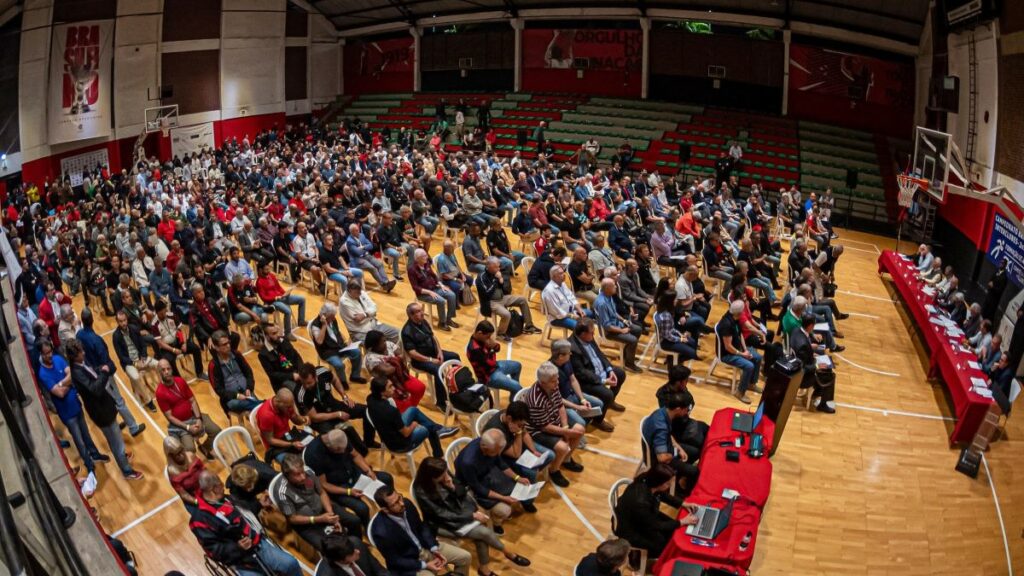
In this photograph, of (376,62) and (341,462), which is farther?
(376,62)

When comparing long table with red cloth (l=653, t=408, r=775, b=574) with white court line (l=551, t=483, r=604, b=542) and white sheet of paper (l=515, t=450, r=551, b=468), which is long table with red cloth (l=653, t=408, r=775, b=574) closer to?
white court line (l=551, t=483, r=604, b=542)

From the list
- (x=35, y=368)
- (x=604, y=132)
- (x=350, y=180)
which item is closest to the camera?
(x=35, y=368)

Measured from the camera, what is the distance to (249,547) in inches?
191

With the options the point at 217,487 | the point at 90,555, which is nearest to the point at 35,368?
the point at 217,487

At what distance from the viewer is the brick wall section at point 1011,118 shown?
36.0 ft

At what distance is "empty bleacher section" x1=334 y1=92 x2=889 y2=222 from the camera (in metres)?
19.3

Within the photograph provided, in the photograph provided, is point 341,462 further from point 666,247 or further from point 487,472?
point 666,247

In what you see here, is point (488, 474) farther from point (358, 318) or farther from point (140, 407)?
point (140, 407)

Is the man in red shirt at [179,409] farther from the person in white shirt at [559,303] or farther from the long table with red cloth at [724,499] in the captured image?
the long table with red cloth at [724,499]

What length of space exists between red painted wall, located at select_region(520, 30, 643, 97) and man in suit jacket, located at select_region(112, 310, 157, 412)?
20287 millimetres

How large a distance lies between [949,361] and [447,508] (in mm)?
6745

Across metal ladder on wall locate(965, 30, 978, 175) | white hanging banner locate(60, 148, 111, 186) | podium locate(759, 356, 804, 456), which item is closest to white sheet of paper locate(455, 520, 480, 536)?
Result: podium locate(759, 356, 804, 456)

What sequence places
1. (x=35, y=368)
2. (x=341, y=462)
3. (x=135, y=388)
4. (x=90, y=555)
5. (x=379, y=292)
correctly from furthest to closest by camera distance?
(x=379, y=292), (x=135, y=388), (x=35, y=368), (x=341, y=462), (x=90, y=555)

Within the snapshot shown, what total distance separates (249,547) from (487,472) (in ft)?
5.89
